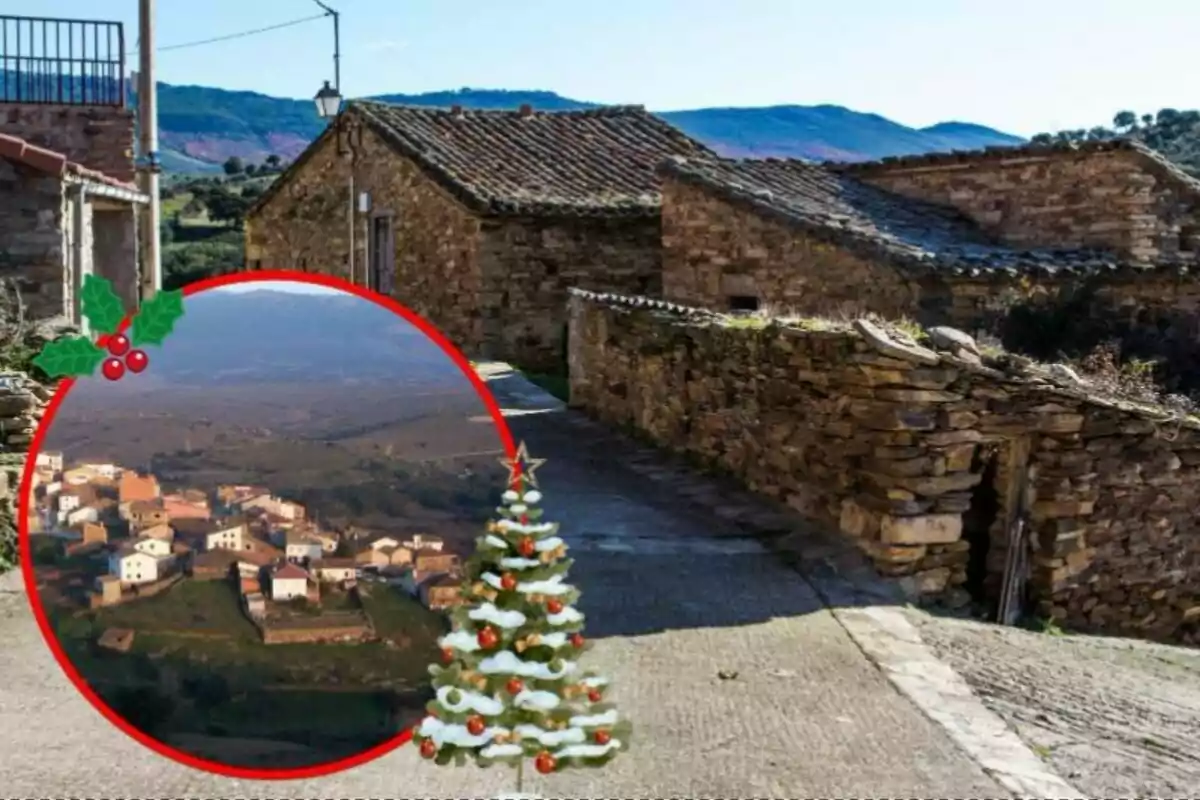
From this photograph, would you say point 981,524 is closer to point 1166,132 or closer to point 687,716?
point 687,716

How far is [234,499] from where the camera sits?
127 inches

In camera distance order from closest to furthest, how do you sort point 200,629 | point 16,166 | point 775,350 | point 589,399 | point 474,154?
point 200,629, point 775,350, point 16,166, point 589,399, point 474,154

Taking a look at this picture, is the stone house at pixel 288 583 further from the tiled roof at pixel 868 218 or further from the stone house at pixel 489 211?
the stone house at pixel 489 211

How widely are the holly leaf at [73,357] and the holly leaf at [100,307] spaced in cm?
7

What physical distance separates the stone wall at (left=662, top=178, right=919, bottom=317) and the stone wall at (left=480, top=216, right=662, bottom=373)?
153cm

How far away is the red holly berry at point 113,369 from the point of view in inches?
127

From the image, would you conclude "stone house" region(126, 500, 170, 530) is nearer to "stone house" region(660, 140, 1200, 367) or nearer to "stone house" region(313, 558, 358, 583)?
"stone house" region(313, 558, 358, 583)

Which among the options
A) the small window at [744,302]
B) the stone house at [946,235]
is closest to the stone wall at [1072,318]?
the stone house at [946,235]

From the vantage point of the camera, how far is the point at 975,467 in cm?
799

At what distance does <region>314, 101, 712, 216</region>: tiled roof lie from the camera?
19.8 m

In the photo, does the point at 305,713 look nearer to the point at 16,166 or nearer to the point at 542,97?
the point at 16,166

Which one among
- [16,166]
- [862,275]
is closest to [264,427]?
[16,166]

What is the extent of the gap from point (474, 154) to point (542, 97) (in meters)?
15.3

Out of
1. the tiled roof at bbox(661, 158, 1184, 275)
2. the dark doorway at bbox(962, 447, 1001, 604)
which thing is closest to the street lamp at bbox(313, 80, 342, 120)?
the tiled roof at bbox(661, 158, 1184, 275)
